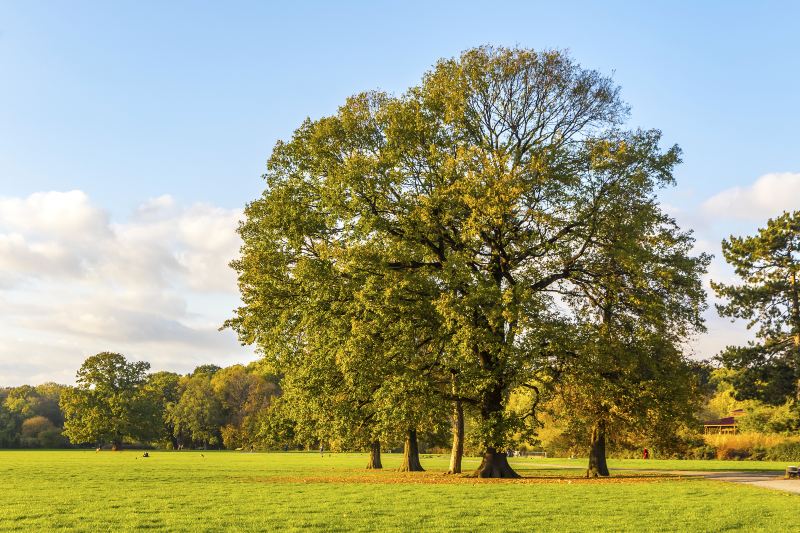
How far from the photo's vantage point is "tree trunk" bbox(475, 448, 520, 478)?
3322 centimetres

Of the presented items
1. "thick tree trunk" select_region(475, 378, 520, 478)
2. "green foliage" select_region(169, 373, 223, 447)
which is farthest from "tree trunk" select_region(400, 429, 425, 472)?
"green foliage" select_region(169, 373, 223, 447)

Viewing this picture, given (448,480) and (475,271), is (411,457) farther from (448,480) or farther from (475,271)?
(475,271)

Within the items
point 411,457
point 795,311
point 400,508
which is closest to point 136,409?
point 411,457

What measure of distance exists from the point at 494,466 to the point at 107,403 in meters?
82.4

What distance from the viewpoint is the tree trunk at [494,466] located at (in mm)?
33219

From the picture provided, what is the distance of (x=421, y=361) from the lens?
33562mm

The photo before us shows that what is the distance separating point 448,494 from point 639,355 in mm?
13386

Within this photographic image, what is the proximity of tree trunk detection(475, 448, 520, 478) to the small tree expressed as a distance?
79.3 metres

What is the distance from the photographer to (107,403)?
101 meters

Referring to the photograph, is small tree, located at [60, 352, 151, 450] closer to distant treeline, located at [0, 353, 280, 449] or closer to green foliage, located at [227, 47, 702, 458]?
distant treeline, located at [0, 353, 280, 449]

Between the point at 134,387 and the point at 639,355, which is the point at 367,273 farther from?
the point at 134,387

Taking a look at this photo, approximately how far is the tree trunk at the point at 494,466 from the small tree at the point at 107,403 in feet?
260

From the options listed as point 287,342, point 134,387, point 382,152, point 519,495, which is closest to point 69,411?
point 134,387

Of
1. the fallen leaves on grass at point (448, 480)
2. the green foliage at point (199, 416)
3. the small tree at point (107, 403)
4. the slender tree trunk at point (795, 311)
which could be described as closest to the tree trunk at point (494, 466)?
the fallen leaves on grass at point (448, 480)
